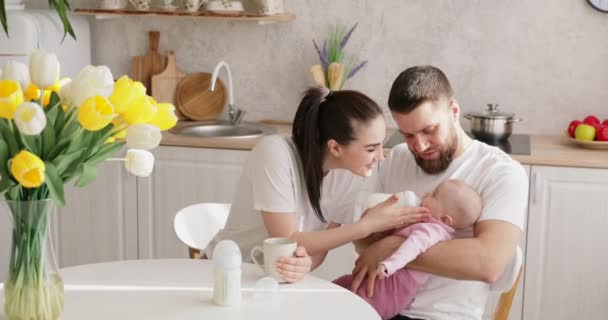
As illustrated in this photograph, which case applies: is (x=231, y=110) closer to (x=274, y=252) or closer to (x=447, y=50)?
(x=447, y=50)

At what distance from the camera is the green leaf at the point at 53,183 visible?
164 centimetres

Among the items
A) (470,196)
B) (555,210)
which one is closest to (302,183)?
(470,196)

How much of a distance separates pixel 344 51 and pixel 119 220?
1.26 meters

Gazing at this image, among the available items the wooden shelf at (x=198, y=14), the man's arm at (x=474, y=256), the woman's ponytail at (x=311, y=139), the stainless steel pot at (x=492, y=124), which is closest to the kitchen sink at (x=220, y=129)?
the wooden shelf at (x=198, y=14)

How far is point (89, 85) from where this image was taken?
5.40ft

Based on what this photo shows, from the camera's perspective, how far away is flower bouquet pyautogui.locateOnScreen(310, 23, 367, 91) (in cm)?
400

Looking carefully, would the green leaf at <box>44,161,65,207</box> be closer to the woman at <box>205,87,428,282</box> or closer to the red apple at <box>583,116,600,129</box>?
the woman at <box>205,87,428,282</box>

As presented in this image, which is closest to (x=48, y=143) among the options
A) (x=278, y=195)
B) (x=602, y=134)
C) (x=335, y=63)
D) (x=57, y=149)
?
(x=57, y=149)

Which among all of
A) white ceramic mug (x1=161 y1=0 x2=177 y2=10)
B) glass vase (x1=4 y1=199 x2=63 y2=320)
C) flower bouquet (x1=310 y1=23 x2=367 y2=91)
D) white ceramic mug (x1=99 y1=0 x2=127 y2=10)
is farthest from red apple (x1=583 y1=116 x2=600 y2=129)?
glass vase (x1=4 y1=199 x2=63 y2=320)

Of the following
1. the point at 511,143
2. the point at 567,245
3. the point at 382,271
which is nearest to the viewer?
the point at 382,271

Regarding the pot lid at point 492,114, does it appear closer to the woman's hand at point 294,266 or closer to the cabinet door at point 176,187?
the cabinet door at point 176,187

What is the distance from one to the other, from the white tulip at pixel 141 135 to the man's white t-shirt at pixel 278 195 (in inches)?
28.7

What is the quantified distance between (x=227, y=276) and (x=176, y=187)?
6.32 feet

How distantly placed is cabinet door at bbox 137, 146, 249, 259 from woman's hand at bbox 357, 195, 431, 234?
4.68 ft
